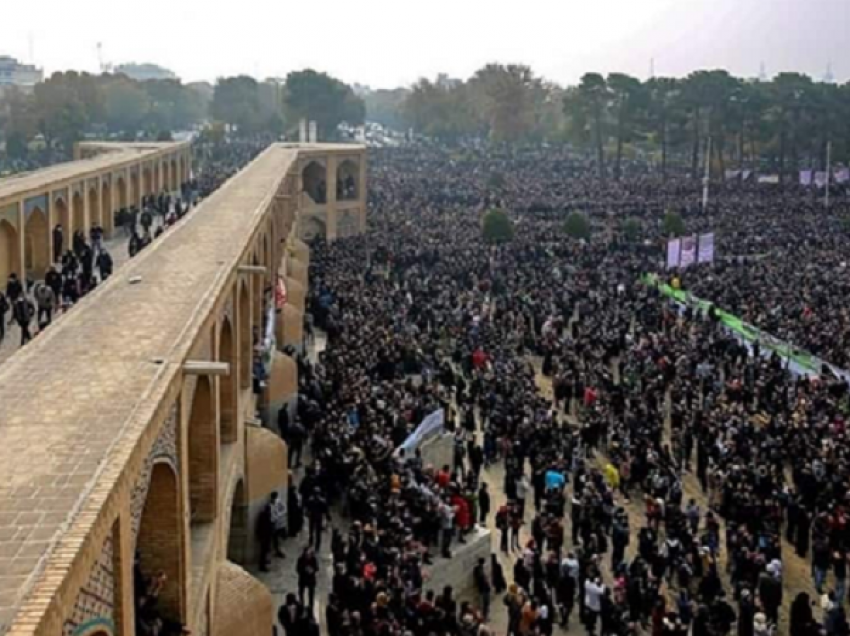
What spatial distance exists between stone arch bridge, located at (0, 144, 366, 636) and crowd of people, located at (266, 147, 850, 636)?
3.34 ft

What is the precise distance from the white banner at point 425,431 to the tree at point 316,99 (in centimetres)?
5924

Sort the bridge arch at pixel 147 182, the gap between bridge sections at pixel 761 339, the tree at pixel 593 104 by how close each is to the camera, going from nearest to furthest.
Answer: the gap between bridge sections at pixel 761 339 < the bridge arch at pixel 147 182 < the tree at pixel 593 104

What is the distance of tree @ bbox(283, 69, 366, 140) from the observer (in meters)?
74.5

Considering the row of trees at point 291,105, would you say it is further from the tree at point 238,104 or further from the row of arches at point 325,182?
the row of arches at point 325,182

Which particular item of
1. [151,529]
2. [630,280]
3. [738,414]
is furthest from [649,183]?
[151,529]

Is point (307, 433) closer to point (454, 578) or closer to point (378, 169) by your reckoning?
point (454, 578)

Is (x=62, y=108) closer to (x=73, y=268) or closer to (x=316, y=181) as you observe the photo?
(x=316, y=181)

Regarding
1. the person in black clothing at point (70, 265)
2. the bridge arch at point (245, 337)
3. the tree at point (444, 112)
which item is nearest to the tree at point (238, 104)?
the tree at point (444, 112)

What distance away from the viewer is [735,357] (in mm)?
22812

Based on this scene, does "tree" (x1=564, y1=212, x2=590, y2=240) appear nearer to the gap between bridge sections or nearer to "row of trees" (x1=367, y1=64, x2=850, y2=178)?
the gap between bridge sections

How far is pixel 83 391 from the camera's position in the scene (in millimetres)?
8531

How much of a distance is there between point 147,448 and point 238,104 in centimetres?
8220

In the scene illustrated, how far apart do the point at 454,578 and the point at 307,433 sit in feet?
12.3

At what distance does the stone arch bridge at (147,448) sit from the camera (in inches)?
235
